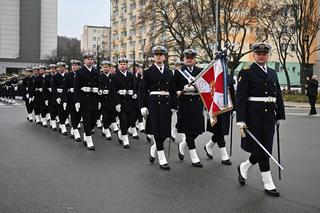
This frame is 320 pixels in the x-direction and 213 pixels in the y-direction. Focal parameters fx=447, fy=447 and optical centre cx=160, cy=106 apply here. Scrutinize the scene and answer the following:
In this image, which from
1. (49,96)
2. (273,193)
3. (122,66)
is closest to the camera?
(273,193)

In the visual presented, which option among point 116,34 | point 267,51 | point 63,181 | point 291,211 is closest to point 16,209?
point 63,181

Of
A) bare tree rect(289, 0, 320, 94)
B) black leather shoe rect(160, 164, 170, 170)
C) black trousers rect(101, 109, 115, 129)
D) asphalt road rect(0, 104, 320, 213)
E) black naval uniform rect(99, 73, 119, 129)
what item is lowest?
asphalt road rect(0, 104, 320, 213)

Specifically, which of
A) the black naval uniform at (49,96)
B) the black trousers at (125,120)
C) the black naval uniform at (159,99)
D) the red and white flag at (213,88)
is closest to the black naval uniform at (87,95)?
the black trousers at (125,120)

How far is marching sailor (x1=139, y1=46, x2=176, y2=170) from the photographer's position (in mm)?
8211

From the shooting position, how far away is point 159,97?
8227mm

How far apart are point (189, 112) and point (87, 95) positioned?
10.6 feet

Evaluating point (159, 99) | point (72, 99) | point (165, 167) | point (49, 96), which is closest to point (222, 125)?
point (159, 99)

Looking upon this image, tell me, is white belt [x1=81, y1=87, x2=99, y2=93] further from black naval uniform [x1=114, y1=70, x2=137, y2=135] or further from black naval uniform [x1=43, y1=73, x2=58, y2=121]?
black naval uniform [x1=43, y1=73, x2=58, y2=121]

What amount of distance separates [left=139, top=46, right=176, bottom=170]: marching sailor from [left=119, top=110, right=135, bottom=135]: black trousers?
255cm

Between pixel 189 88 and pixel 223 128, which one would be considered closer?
pixel 189 88

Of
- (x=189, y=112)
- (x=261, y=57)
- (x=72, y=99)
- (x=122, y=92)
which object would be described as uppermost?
(x=261, y=57)

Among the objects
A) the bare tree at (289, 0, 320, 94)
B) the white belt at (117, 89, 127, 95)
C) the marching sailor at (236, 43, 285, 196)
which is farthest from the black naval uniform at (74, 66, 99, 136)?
the bare tree at (289, 0, 320, 94)

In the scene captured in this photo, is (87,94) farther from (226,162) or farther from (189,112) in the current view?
(226,162)

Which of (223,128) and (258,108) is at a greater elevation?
(258,108)
